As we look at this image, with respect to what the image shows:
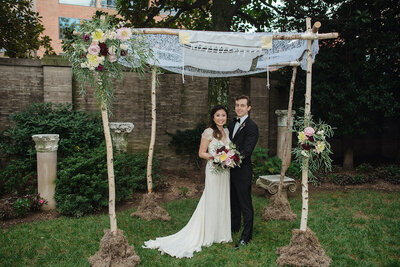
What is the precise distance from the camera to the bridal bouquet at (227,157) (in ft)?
13.6

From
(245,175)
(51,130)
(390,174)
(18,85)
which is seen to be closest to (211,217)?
(245,175)

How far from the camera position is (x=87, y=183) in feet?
19.0

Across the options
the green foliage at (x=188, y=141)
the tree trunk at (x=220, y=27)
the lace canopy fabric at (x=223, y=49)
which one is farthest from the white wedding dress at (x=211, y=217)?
the green foliage at (x=188, y=141)

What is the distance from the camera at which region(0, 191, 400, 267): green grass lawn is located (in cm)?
396

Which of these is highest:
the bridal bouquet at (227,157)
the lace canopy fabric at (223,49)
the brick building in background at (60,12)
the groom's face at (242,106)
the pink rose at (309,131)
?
the brick building in background at (60,12)

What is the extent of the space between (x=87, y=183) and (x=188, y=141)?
11.2ft

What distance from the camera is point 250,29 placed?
1045cm

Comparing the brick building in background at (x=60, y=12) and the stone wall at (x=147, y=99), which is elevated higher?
the brick building in background at (x=60, y=12)

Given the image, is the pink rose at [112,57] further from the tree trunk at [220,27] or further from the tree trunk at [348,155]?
the tree trunk at [348,155]

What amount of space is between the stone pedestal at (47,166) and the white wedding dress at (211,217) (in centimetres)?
253

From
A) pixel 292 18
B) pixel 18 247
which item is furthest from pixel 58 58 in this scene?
pixel 292 18

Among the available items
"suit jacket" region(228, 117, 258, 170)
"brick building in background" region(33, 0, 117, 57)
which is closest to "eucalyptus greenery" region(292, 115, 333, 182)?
"suit jacket" region(228, 117, 258, 170)

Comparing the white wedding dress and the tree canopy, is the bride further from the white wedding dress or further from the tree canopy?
the tree canopy

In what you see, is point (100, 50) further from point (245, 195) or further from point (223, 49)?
point (245, 195)
